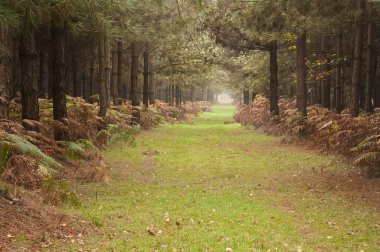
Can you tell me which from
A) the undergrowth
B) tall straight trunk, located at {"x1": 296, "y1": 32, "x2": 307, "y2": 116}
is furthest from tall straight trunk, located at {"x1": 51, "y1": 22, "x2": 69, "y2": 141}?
tall straight trunk, located at {"x1": 296, "y1": 32, "x2": 307, "y2": 116}

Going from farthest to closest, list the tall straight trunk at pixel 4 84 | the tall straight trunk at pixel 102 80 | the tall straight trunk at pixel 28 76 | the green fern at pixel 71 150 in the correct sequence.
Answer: the tall straight trunk at pixel 102 80 < the green fern at pixel 71 150 < the tall straight trunk at pixel 28 76 < the tall straight trunk at pixel 4 84

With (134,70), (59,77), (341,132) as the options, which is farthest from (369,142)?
(134,70)

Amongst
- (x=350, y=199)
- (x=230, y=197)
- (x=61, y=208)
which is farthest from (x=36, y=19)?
(x=350, y=199)

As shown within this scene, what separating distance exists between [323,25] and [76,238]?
10.2 m

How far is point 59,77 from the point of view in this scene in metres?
12.7

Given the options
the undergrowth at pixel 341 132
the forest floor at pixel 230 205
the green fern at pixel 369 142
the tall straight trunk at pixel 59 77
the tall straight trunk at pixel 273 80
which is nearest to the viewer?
the forest floor at pixel 230 205

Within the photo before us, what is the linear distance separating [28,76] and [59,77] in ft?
6.76

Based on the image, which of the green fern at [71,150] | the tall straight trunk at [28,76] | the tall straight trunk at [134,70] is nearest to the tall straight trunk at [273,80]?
the tall straight trunk at [134,70]

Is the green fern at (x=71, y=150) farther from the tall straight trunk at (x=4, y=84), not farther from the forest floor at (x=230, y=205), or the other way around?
the tall straight trunk at (x=4, y=84)

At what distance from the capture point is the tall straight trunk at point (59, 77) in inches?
490

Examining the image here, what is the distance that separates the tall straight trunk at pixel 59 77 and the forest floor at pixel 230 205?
1.98 metres

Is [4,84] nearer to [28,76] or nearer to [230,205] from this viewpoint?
[28,76]

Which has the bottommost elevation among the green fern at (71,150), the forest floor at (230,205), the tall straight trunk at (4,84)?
the forest floor at (230,205)

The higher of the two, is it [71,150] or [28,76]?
[28,76]
